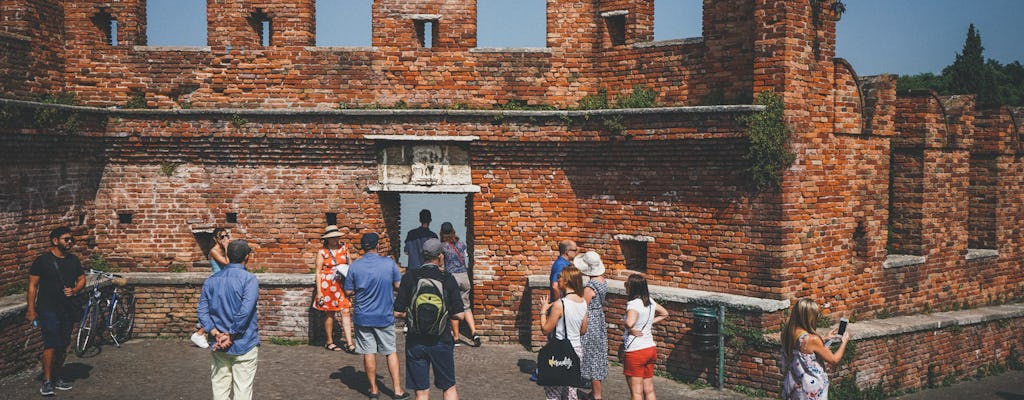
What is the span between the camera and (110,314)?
11742 mm

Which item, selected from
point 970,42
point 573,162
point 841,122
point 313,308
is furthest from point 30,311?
point 970,42

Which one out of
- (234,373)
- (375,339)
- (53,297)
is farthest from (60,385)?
(375,339)

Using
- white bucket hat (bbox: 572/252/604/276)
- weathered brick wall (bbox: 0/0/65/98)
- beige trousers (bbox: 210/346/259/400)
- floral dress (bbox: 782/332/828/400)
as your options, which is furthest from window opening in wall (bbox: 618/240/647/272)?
weathered brick wall (bbox: 0/0/65/98)

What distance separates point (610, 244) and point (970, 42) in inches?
1071

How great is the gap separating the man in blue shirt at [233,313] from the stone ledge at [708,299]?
18.4ft

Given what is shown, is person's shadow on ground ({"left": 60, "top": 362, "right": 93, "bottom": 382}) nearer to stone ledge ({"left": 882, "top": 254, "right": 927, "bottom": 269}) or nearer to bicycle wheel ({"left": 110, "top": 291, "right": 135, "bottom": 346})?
bicycle wheel ({"left": 110, "top": 291, "right": 135, "bottom": 346})

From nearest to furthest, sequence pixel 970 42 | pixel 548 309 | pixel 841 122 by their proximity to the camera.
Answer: pixel 548 309
pixel 841 122
pixel 970 42

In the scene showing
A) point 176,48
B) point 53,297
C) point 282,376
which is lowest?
point 282,376

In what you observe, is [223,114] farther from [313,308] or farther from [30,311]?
[30,311]

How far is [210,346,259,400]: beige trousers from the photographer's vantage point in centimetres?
786

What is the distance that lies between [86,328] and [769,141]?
983 cm

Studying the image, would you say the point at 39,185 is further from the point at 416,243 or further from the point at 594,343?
the point at 594,343

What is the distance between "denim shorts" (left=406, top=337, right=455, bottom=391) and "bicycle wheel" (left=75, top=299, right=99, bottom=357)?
5.82 meters

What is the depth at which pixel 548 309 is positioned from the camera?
825 cm
